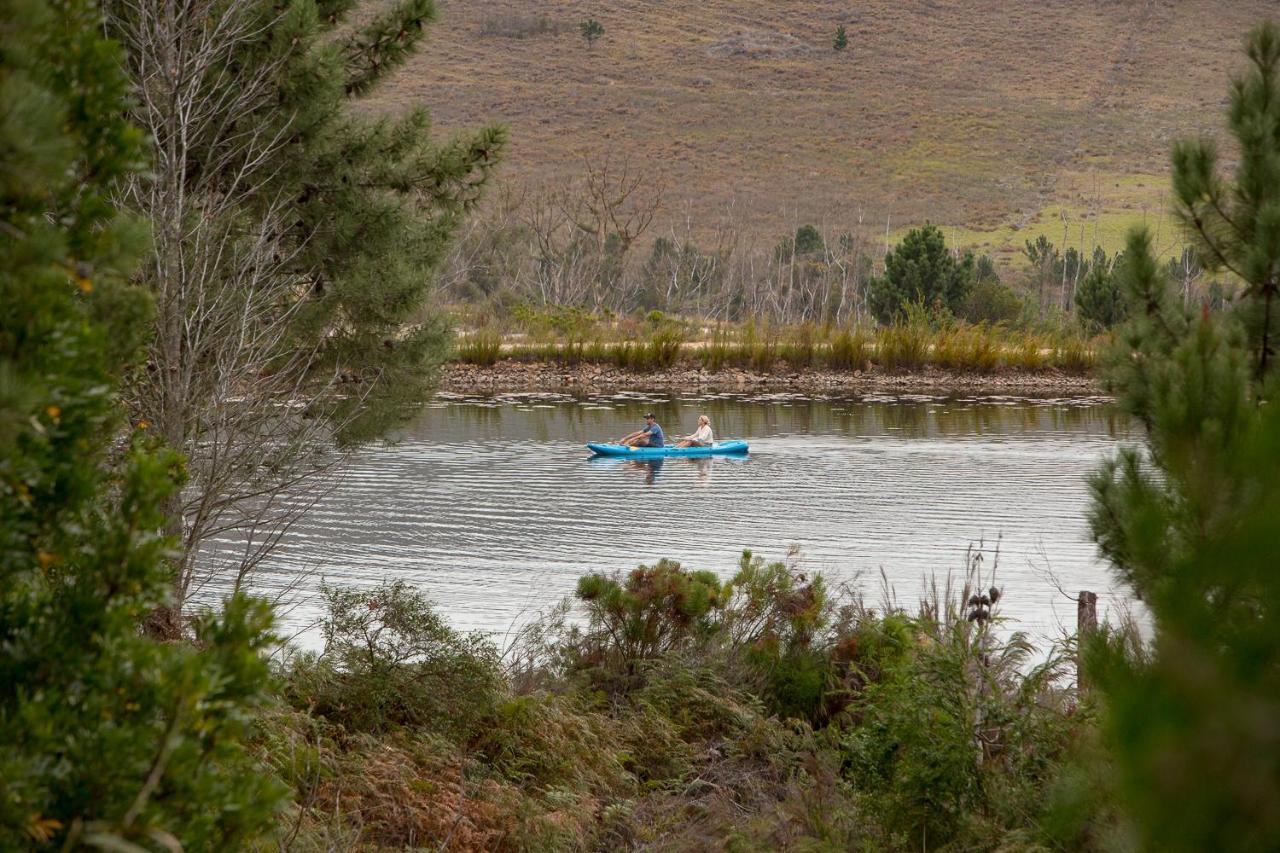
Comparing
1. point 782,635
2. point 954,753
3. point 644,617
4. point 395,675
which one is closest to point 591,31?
point 644,617

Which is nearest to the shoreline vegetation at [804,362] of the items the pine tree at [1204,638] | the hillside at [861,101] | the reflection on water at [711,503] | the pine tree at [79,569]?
the reflection on water at [711,503]

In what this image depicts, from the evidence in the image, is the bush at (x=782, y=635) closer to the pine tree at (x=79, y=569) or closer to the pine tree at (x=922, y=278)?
the pine tree at (x=79, y=569)

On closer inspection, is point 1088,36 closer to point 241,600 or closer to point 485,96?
point 485,96

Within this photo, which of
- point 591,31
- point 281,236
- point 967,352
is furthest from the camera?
point 591,31

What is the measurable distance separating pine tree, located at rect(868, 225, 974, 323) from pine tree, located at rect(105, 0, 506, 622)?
2926cm

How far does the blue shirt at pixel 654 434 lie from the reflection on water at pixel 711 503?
48cm

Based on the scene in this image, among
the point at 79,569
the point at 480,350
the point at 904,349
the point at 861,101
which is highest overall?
the point at 861,101

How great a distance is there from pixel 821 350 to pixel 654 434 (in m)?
13.3

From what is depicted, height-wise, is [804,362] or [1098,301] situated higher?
[1098,301]

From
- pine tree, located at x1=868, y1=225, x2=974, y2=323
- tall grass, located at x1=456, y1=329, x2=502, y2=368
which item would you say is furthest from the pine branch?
pine tree, located at x1=868, y1=225, x2=974, y2=323

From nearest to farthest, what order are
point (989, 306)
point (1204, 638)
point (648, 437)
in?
point (1204, 638)
point (648, 437)
point (989, 306)

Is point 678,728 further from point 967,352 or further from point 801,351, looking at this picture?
point 967,352

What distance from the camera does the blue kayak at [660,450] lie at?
22.8m

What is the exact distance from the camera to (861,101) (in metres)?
83.3
